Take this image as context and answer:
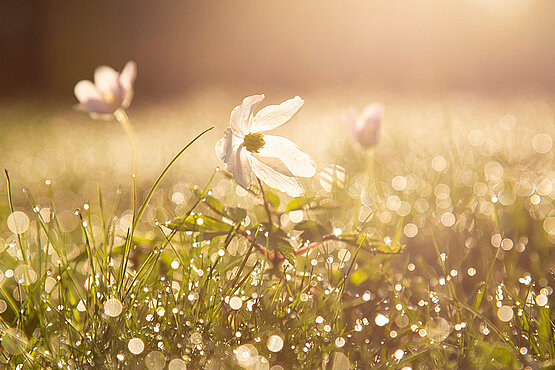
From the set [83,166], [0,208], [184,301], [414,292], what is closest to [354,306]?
[414,292]

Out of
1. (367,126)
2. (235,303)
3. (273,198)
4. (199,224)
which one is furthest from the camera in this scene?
(367,126)

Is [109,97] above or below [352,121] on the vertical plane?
above

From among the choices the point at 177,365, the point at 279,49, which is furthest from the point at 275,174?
the point at 279,49

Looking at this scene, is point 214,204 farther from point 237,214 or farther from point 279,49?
point 279,49

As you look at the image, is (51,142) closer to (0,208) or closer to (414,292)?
(0,208)

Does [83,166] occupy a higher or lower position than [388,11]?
higher
